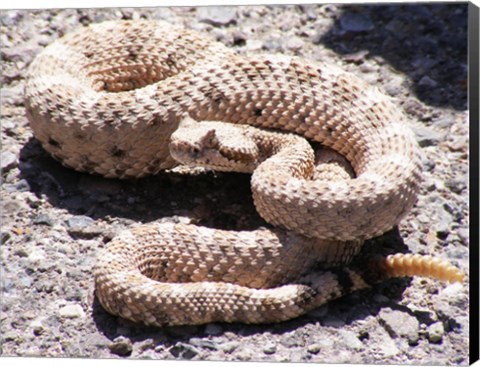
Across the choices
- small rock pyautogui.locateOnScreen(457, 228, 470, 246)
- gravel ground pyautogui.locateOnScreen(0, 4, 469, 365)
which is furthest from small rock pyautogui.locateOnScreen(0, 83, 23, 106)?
small rock pyautogui.locateOnScreen(457, 228, 470, 246)

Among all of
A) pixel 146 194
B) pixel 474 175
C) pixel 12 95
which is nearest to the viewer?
pixel 474 175

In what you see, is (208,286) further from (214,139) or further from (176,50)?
(176,50)

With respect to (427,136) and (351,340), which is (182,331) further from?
(427,136)

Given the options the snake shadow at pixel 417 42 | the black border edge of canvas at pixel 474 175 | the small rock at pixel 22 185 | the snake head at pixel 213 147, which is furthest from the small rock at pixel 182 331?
the snake shadow at pixel 417 42

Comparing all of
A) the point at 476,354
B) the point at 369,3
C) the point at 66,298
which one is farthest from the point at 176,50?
the point at 476,354

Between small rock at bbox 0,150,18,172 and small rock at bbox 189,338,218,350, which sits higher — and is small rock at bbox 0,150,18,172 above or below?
below

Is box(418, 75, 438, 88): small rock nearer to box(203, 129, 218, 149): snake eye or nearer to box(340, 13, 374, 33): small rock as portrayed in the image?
box(340, 13, 374, 33): small rock

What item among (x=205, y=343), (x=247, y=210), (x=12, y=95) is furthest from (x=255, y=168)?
(x=12, y=95)
